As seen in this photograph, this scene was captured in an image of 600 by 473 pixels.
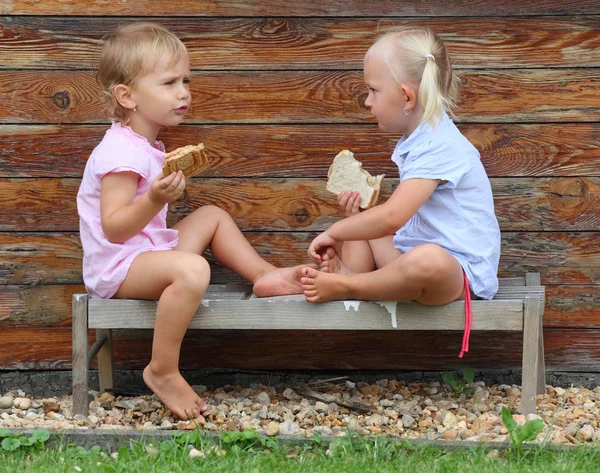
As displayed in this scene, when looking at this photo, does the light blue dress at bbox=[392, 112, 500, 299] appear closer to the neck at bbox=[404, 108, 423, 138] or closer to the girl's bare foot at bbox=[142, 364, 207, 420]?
the neck at bbox=[404, 108, 423, 138]

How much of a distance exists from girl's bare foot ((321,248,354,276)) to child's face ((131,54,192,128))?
2.60 feet

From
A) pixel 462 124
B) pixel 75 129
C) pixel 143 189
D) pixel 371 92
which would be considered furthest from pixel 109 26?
pixel 462 124

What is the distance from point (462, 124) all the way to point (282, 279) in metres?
1.01

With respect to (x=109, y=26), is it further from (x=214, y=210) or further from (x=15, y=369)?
(x=15, y=369)

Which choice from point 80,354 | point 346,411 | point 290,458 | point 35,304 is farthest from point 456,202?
point 35,304

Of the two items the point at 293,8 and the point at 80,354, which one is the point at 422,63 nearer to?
the point at 293,8

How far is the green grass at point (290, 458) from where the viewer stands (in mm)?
2941

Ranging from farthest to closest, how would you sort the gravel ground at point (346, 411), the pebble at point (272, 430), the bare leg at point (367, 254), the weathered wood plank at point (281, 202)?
the weathered wood plank at point (281, 202) → the bare leg at point (367, 254) → the gravel ground at point (346, 411) → the pebble at point (272, 430)

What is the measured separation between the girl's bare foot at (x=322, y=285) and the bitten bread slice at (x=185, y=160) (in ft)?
1.76

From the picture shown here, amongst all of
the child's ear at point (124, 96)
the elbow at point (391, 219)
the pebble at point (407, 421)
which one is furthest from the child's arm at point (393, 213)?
the child's ear at point (124, 96)

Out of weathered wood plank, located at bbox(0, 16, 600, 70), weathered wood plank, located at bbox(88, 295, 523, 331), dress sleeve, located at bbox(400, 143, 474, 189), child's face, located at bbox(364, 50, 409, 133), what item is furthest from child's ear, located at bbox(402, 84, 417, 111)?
weathered wood plank, located at bbox(88, 295, 523, 331)

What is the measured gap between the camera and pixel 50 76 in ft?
13.1

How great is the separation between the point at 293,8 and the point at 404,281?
128cm

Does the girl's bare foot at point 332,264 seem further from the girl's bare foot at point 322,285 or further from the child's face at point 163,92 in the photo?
the child's face at point 163,92
